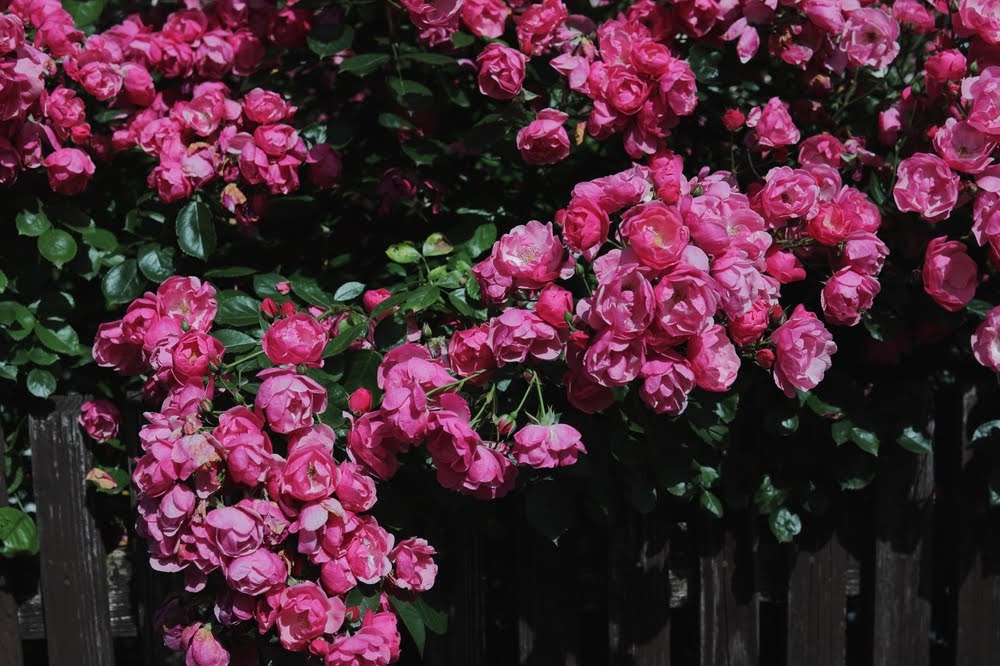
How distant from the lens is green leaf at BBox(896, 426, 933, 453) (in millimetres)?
2035

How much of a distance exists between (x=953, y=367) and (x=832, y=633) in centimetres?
64

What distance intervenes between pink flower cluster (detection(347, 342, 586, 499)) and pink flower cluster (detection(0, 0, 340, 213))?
653mm

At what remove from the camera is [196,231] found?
2.03 m

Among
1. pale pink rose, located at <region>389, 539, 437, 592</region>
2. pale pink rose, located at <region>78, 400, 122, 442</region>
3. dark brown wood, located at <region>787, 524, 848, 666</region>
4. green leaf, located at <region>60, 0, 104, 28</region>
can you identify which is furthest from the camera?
green leaf, located at <region>60, 0, 104, 28</region>

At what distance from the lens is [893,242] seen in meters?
2.02

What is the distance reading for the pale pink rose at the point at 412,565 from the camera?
1.63 m

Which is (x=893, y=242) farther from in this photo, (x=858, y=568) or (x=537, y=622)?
(x=537, y=622)

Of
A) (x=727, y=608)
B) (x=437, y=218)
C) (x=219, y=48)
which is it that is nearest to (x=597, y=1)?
(x=437, y=218)

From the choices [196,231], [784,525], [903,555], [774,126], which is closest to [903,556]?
[903,555]

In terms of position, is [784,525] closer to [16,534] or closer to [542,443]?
[542,443]

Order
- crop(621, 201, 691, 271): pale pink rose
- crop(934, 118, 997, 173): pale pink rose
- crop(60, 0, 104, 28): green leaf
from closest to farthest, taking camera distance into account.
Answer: crop(621, 201, 691, 271): pale pink rose → crop(934, 118, 997, 173): pale pink rose → crop(60, 0, 104, 28): green leaf

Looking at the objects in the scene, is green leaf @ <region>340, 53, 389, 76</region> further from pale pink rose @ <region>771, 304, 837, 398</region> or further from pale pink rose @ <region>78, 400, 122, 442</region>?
pale pink rose @ <region>771, 304, 837, 398</region>

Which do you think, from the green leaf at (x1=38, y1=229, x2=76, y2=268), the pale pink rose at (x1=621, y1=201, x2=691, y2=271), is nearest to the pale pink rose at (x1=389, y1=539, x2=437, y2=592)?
the pale pink rose at (x1=621, y1=201, x2=691, y2=271)

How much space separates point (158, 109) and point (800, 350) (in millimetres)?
1406
